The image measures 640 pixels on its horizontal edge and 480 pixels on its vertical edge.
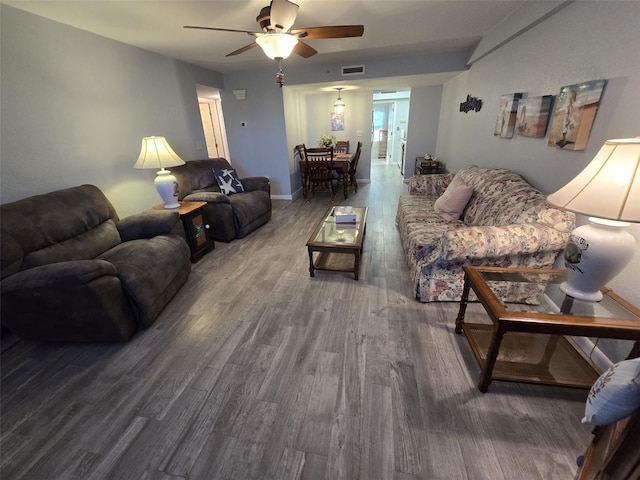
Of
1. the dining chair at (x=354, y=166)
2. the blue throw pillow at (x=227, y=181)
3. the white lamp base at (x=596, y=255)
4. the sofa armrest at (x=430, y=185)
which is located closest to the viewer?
the white lamp base at (x=596, y=255)

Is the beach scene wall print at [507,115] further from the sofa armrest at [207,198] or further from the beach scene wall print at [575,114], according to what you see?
the sofa armrest at [207,198]

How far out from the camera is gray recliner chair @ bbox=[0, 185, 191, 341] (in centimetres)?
158

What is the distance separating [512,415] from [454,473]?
17.9 inches

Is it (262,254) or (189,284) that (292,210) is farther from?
(189,284)

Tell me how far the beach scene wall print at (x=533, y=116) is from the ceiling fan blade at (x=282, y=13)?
198 cm

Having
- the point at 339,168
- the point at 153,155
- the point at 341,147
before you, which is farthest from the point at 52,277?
the point at 341,147

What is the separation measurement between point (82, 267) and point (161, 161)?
4.85 ft

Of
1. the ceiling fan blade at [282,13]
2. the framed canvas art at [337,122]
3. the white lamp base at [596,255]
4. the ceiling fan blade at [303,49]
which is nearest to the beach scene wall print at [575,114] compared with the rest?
the white lamp base at [596,255]

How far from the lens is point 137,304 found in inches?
73.3

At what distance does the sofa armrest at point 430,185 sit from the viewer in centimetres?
364

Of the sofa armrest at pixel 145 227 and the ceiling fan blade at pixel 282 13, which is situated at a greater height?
the ceiling fan blade at pixel 282 13

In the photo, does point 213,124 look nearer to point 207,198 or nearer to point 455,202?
point 207,198

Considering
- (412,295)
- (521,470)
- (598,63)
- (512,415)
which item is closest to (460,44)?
(598,63)

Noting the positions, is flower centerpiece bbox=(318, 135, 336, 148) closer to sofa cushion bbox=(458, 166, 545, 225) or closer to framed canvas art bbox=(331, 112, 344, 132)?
framed canvas art bbox=(331, 112, 344, 132)
